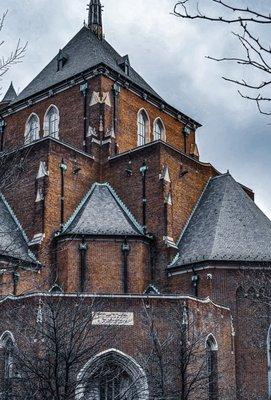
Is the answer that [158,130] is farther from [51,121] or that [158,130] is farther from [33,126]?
[33,126]

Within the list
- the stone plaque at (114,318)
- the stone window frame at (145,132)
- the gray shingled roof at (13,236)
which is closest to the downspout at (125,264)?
the gray shingled roof at (13,236)

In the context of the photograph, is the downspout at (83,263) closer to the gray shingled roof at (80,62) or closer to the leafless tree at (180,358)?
the leafless tree at (180,358)

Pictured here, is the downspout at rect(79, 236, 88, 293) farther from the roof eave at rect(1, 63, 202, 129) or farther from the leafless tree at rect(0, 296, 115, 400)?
the roof eave at rect(1, 63, 202, 129)

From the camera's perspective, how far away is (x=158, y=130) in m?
45.7

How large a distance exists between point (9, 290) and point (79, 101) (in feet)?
46.9

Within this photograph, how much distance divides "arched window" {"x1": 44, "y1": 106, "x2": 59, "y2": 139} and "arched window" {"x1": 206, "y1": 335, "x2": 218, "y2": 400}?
18.4m

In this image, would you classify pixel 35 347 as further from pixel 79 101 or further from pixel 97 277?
pixel 79 101

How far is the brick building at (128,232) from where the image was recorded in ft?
99.6

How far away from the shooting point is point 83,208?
1467 inches

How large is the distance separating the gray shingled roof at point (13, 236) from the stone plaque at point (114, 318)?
536 centimetres

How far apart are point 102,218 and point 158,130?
37.0 ft

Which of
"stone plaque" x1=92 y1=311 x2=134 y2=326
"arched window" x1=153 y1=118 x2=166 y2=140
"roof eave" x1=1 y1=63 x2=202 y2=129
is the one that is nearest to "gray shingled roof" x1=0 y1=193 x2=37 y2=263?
"stone plaque" x1=92 y1=311 x2=134 y2=326

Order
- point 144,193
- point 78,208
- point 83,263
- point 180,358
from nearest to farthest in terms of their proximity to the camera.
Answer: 1. point 180,358
2. point 83,263
3. point 144,193
4. point 78,208

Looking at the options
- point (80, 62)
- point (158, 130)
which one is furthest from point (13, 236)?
point (80, 62)
